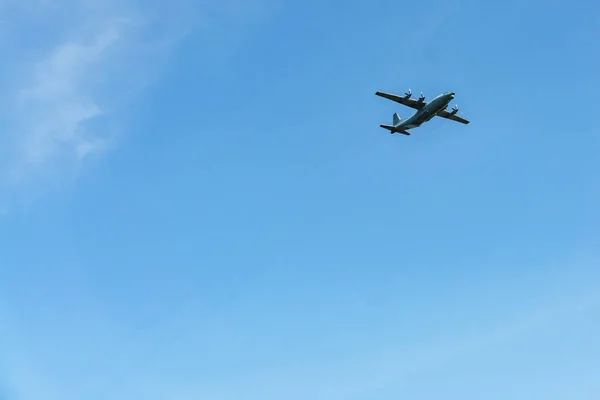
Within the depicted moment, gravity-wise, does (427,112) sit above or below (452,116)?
below

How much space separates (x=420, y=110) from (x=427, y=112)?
2107 mm

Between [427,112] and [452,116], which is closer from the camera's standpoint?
[427,112]

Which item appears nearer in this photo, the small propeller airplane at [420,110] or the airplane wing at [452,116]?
the small propeller airplane at [420,110]

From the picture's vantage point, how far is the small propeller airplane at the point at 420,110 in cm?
12785

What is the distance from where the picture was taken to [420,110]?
13350cm

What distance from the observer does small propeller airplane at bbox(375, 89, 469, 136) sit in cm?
12785

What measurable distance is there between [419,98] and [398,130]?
11152mm

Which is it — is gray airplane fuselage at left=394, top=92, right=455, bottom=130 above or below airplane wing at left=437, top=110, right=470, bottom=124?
below

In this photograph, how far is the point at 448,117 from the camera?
144000 mm

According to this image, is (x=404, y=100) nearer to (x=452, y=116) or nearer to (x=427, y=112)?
(x=427, y=112)

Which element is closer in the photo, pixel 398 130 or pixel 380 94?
pixel 380 94

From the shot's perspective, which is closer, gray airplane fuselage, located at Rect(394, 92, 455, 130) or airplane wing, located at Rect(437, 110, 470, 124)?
gray airplane fuselage, located at Rect(394, 92, 455, 130)

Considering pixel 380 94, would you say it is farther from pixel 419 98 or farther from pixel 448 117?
pixel 448 117

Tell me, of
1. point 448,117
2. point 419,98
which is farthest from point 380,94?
point 448,117
